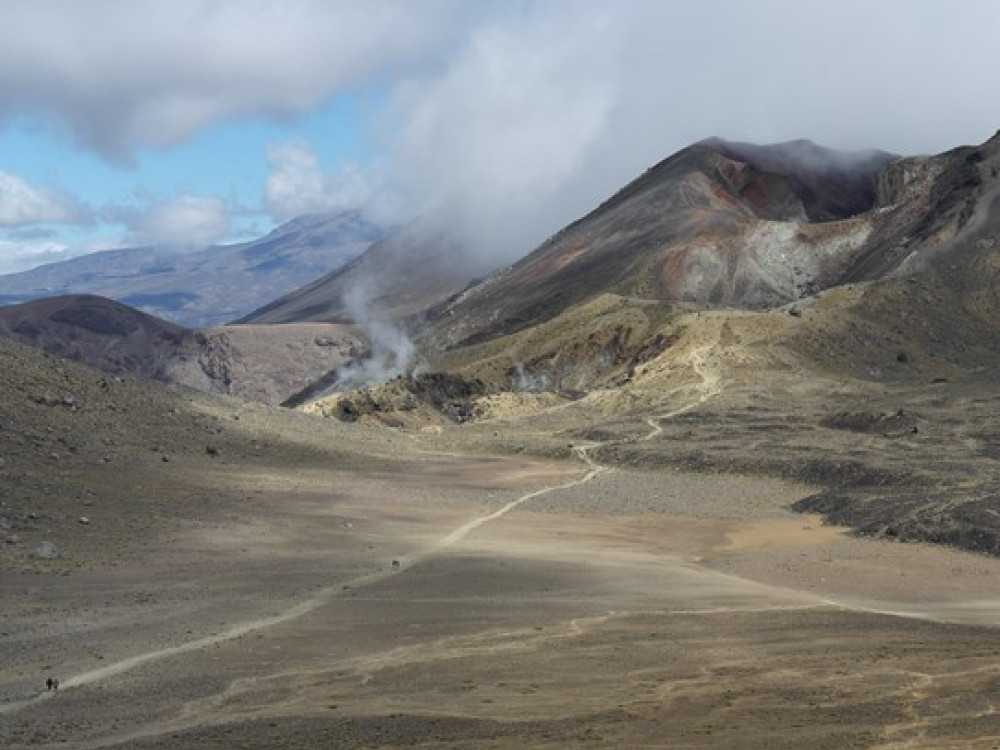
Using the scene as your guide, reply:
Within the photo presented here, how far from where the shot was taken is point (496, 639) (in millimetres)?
20812

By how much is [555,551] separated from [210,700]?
1624 cm

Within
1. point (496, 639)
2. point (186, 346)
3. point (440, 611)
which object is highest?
point (186, 346)

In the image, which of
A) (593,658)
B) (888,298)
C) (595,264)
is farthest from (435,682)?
(595,264)

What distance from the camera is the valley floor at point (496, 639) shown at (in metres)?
15.5

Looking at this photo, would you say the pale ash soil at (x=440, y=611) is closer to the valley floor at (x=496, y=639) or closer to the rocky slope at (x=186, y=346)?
the valley floor at (x=496, y=639)

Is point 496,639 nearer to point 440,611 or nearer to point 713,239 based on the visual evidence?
point 440,611

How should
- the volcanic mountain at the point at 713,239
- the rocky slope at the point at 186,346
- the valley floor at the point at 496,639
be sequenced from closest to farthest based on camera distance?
1. the valley floor at the point at 496,639
2. the volcanic mountain at the point at 713,239
3. the rocky slope at the point at 186,346

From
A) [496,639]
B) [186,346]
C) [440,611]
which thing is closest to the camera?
[496,639]

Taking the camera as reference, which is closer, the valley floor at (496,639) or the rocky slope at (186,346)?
the valley floor at (496,639)

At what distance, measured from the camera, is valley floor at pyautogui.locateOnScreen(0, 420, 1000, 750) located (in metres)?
15.5

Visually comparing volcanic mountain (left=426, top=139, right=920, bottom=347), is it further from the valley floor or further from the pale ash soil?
the valley floor

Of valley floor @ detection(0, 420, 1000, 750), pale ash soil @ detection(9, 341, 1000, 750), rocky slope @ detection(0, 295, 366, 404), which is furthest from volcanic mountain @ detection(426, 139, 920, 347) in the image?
valley floor @ detection(0, 420, 1000, 750)

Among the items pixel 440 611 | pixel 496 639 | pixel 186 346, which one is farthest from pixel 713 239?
pixel 496 639

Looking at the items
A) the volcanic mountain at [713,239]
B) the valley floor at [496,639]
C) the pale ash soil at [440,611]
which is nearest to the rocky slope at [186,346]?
the volcanic mountain at [713,239]
